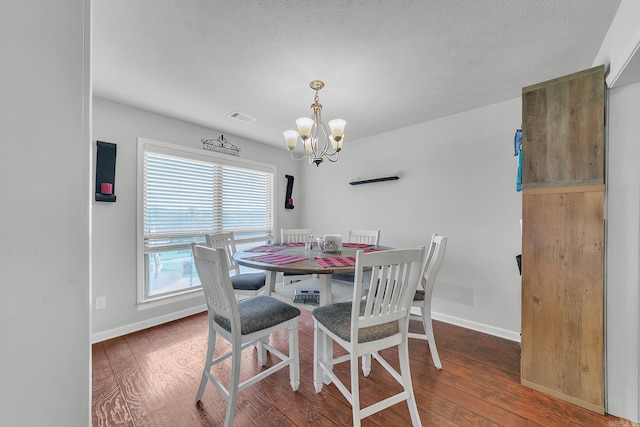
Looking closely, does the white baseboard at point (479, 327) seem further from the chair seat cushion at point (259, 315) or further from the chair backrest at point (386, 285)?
the chair seat cushion at point (259, 315)

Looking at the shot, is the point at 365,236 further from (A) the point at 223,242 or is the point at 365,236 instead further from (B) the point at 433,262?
(A) the point at 223,242

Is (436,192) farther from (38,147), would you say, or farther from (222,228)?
(38,147)

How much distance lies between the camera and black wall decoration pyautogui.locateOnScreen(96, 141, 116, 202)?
7.87ft

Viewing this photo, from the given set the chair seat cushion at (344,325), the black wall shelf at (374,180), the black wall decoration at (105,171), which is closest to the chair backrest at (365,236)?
the black wall shelf at (374,180)

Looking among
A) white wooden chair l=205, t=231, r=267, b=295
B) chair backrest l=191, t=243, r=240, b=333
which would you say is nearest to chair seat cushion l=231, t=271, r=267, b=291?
white wooden chair l=205, t=231, r=267, b=295

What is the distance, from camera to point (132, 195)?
104 inches

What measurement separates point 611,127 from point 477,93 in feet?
3.45

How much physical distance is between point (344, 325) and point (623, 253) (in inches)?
65.8

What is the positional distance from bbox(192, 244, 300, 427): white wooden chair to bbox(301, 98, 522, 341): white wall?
1.96 meters

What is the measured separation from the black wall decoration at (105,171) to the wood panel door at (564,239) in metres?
3.51

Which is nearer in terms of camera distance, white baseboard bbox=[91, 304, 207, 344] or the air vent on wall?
white baseboard bbox=[91, 304, 207, 344]

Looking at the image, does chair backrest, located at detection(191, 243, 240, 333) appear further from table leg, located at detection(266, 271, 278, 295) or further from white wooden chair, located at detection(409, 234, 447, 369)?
white wooden chair, located at detection(409, 234, 447, 369)

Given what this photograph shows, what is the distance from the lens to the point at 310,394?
5.60ft

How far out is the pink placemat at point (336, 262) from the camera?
5.42ft
